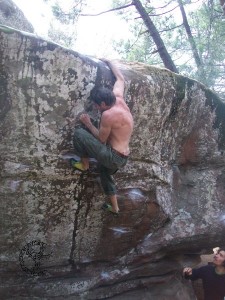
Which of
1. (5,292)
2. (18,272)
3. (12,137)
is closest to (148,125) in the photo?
(12,137)

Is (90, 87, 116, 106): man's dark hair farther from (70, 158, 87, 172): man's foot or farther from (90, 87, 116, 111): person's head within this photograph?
(70, 158, 87, 172): man's foot

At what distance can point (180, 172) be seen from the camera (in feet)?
23.7

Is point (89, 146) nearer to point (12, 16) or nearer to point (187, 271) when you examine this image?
point (187, 271)

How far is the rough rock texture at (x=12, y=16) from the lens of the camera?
8.95 meters

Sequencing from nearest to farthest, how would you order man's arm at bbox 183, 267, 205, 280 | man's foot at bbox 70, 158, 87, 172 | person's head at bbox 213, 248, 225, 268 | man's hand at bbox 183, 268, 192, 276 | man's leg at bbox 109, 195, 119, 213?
man's foot at bbox 70, 158, 87, 172
man's leg at bbox 109, 195, 119, 213
person's head at bbox 213, 248, 225, 268
man's arm at bbox 183, 267, 205, 280
man's hand at bbox 183, 268, 192, 276

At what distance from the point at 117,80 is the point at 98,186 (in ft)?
5.66

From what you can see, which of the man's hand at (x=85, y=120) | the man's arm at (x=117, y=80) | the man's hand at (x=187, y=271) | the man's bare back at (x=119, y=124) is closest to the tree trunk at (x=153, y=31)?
the man's arm at (x=117, y=80)

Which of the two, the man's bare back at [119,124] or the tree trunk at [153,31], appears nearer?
the man's bare back at [119,124]

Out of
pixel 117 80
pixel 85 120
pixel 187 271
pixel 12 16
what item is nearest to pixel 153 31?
pixel 12 16

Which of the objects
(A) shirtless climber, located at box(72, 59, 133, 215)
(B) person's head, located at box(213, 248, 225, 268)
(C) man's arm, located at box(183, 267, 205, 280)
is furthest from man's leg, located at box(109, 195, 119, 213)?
(C) man's arm, located at box(183, 267, 205, 280)

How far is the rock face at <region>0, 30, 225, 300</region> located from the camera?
4.79 meters

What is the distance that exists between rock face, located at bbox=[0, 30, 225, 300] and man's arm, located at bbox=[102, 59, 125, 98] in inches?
3.9

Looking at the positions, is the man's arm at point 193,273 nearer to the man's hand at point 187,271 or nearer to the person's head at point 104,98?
the man's hand at point 187,271

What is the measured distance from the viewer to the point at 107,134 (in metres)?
4.65
